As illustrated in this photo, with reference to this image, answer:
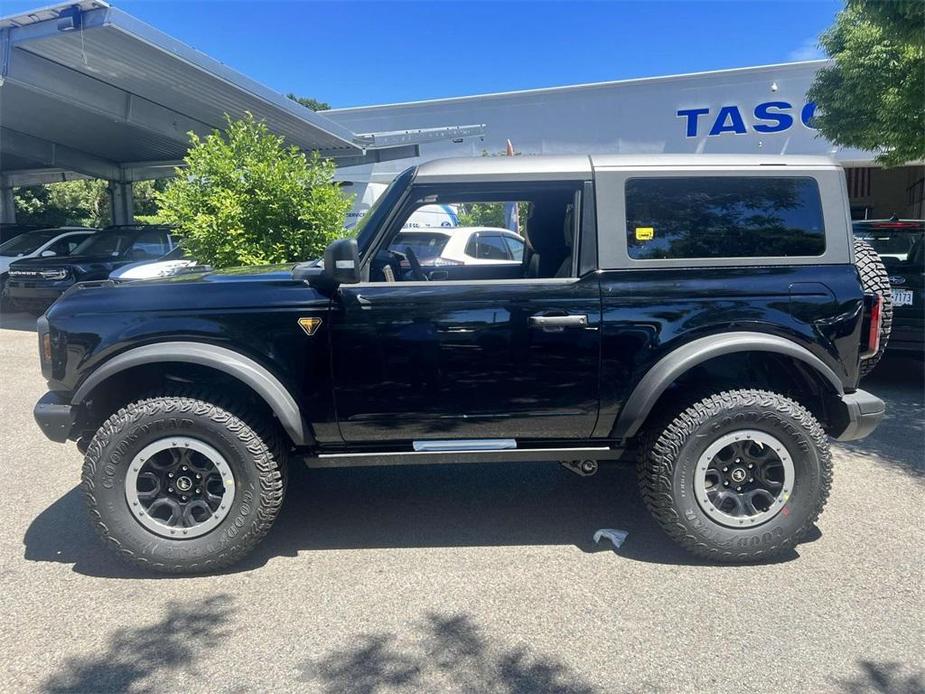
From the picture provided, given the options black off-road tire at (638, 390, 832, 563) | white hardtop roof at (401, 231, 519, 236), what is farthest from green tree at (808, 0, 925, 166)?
black off-road tire at (638, 390, 832, 563)

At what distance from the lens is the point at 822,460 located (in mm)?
3404

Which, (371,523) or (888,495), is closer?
(371,523)

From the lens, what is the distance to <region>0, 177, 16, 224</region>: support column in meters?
21.9

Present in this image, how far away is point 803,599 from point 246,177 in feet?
22.2

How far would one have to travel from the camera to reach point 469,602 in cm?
315

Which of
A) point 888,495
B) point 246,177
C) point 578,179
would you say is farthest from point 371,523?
point 246,177

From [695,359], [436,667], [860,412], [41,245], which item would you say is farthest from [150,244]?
[860,412]

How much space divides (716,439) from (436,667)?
173 centimetres

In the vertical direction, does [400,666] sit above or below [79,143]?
below

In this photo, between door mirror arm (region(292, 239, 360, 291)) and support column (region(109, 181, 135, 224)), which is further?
support column (region(109, 181, 135, 224))

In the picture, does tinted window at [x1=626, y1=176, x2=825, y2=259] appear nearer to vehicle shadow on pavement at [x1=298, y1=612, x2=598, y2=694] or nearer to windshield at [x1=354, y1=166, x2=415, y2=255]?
windshield at [x1=354, y1=166, x2=415, y2=255]

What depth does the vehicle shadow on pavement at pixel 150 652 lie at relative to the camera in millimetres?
2594

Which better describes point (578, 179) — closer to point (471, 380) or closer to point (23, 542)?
point (471, 380)

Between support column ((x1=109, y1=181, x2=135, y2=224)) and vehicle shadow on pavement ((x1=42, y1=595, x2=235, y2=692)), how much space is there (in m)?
18.5
